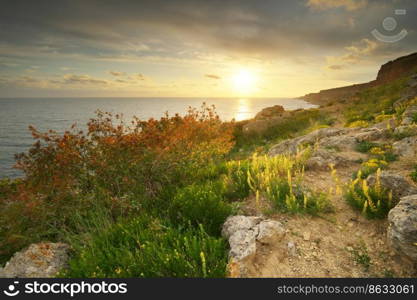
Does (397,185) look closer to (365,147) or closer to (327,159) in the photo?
(327,159)

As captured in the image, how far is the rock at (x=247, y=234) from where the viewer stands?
10.7 ft

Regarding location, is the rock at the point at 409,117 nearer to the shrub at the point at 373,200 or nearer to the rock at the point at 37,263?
the shrub at the point at 373,200

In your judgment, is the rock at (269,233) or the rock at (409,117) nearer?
the rock at (269,233)

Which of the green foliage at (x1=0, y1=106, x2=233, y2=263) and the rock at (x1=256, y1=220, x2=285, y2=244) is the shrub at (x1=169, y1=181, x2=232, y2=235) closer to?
the green foliage at (x1=0, y1=106, x2=233, y2=263)

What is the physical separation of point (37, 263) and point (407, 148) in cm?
916

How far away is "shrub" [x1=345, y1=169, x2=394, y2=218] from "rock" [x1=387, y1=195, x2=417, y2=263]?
1.79 ft

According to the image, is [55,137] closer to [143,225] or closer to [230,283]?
[143,225]

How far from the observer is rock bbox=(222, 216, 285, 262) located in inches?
128

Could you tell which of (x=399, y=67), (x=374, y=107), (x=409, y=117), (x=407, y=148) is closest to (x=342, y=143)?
(x=407, y=148)

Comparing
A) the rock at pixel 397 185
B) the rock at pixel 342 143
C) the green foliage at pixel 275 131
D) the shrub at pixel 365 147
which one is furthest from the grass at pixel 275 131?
the rock at pixel 397 185

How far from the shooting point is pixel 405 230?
3049 mm

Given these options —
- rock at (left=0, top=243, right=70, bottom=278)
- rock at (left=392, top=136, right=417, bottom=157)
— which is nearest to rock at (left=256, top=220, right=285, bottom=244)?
rock at (left=0, top=243, right=70, bottom=278)

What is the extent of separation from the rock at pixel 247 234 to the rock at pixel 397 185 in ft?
7.68

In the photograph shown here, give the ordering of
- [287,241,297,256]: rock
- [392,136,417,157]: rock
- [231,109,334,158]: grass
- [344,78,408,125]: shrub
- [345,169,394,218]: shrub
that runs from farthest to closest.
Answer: [231,109,334,158]: grass → [344,78,408,125]: shrub → [392,136,417,157]: rock → [345,169,394,218]: shrub → [287,241,297,256]: rock
